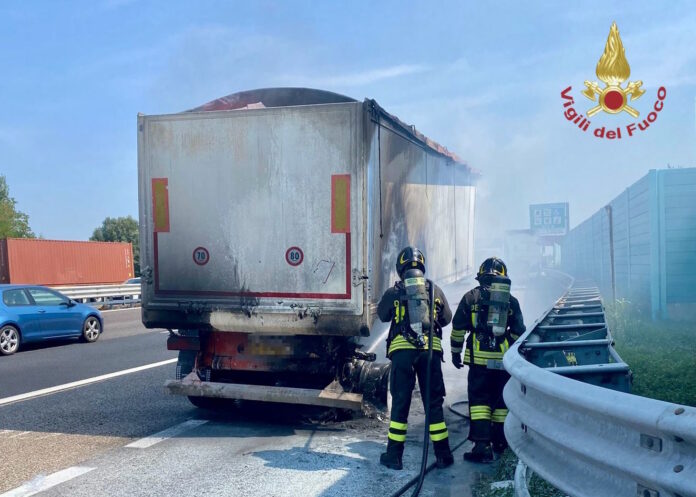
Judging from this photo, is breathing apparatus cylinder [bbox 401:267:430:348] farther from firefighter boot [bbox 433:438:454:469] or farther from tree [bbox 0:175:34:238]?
tree [bbox 0:175:34:238]

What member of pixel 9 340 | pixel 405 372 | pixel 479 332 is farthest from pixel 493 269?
pixel 9 340

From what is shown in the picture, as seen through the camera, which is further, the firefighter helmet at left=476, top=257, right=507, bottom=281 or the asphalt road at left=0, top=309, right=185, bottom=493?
the firefighter helmet at left=476, top=257, right=507, bottom=281

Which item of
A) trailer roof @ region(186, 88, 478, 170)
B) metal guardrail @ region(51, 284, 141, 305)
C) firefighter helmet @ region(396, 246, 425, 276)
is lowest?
metal guardrail @ region(51, 284, 141, 305)

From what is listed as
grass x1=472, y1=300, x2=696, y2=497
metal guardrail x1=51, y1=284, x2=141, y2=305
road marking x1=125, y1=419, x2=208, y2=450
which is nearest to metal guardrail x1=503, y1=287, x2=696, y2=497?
grass x1=472, y1=300, x2=696, y2=497

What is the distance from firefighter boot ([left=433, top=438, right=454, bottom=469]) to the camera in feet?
17.1

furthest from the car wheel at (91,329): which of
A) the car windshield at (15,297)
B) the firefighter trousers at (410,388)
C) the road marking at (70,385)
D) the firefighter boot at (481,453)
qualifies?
the firefighter boot at (481,453)

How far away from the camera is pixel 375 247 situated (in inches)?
245

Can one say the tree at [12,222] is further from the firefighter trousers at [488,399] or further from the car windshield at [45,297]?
the firefighter trousers at [488,399]

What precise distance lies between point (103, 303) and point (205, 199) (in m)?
21.4

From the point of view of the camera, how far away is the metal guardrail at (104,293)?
24.6m

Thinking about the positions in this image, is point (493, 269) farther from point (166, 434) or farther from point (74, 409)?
point (74, 409)

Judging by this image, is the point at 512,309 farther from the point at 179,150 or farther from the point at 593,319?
the point at 179,150

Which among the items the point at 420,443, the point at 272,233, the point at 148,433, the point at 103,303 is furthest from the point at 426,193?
the point at 103,303

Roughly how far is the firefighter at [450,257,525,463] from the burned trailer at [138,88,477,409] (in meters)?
0.92
